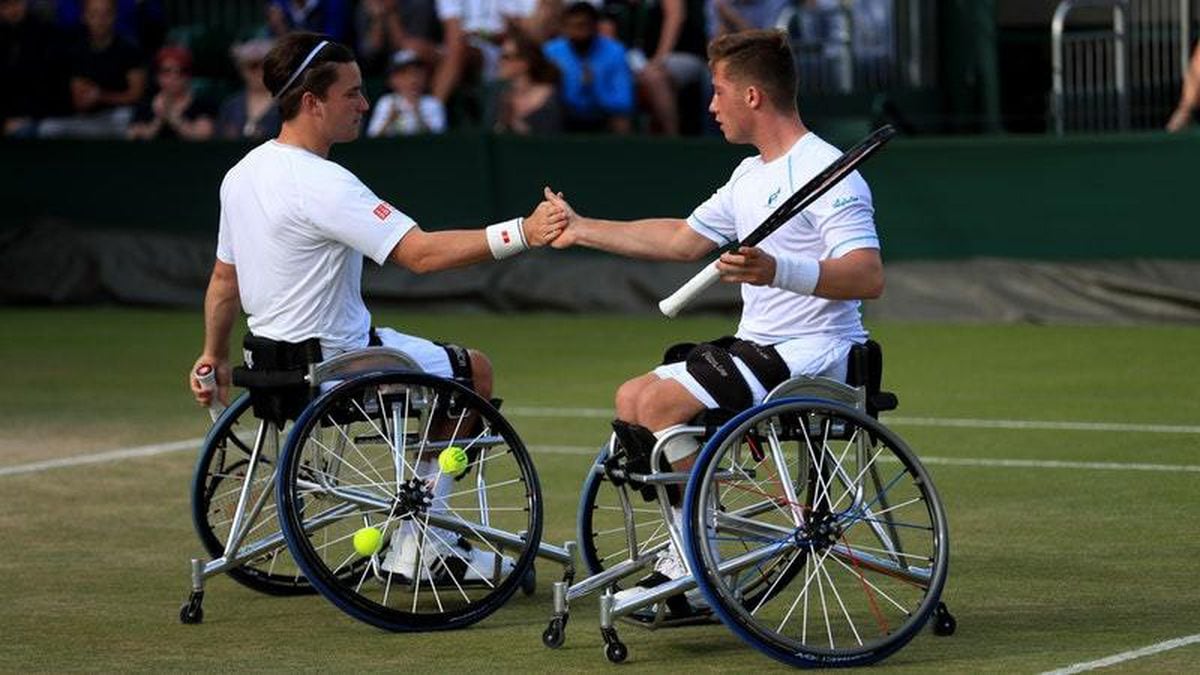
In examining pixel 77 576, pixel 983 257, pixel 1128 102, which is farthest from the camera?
pixel 1128 102

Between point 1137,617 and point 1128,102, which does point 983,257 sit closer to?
point 1128,102

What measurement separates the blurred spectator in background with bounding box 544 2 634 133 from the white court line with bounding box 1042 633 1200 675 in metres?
11.0

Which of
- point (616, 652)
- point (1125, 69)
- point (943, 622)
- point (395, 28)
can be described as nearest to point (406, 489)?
point (616, 652)

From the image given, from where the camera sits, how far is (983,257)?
15.8m

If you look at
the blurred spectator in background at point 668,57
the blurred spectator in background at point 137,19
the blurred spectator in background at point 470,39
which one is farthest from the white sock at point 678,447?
the blurred spectator in background at point 137,19

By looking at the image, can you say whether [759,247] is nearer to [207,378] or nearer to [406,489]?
[406,489]

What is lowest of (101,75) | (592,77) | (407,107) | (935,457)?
(935,457)

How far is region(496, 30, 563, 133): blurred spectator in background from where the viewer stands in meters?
17.4

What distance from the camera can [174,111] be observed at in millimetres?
18953

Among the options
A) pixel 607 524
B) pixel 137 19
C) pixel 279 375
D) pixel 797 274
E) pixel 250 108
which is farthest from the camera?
pixel 137 19

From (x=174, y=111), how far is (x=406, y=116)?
215 cm

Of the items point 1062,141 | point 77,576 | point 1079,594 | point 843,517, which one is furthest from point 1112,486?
point 1062,141

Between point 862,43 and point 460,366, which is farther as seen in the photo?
point 862,43

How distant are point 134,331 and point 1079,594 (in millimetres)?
10264
